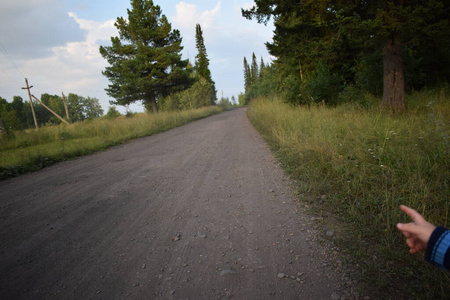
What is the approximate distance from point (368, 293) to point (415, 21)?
7258 mm

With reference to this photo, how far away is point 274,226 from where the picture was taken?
2.43 meters

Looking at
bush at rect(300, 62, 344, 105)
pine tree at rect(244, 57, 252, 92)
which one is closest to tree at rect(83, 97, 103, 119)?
pine tree at rect(244, 57, 252, 92)

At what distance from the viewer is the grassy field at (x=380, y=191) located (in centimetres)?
160

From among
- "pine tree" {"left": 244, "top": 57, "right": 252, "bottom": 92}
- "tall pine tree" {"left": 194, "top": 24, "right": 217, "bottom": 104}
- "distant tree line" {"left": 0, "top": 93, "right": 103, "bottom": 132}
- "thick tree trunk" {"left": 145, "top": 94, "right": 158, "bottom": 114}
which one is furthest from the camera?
"pine tree" {"left": 244, "top": 57, "right": 252, "bottom": 92}

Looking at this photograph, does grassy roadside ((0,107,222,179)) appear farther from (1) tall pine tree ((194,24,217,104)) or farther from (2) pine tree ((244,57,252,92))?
(2) pine tree ((244,57,252,92))

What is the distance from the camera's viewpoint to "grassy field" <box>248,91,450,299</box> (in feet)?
5.24

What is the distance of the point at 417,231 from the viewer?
111 centimetres

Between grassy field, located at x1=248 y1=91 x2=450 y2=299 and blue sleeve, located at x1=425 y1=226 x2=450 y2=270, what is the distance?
2.14 feet

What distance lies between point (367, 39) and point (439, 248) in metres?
8.38

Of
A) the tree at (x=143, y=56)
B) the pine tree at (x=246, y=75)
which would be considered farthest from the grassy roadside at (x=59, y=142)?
the pine tree at (x=246, y=75)

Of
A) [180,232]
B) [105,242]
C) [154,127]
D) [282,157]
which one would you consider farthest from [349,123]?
[154,127]

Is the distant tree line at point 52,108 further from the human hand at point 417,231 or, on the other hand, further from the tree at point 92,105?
the human hand at point 417,231

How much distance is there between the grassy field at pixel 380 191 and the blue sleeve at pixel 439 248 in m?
0.65

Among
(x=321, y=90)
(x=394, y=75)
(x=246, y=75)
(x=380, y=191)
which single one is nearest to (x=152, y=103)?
(x=321, y=90)
